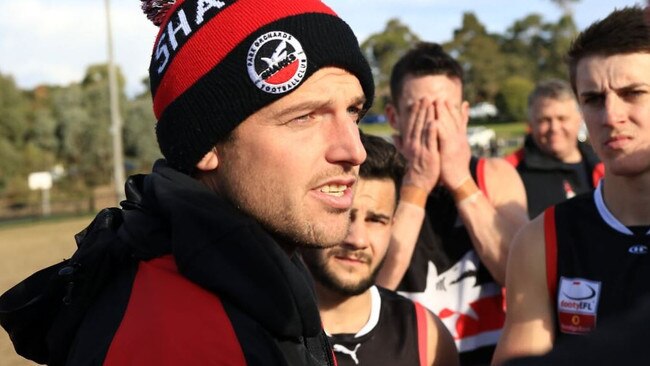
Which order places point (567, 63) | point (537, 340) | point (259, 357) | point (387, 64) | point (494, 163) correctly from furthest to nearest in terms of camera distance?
1. point (387, 64)
2. point (494, 163)
3. point (567, 63)
4. point (537, 340)
5. point (259, 357)

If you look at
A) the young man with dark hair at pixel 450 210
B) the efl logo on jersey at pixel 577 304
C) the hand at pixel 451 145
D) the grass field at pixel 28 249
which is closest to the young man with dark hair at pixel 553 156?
the young man with dark hair at pixel 450 210

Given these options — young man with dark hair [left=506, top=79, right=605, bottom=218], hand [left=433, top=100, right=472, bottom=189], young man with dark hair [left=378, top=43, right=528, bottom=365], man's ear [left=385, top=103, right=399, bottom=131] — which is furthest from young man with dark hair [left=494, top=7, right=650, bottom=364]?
young man with dark hair [left=506, top=79, right=605, bottom=218]

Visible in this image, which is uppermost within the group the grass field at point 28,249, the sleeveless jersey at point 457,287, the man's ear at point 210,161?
the man's ear at point 210,161

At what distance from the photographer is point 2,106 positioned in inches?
1547

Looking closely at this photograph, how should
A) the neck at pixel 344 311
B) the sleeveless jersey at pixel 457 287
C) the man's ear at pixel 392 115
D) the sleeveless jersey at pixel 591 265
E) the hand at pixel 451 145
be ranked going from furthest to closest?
the man's ear at pixel 392 115 → the hand at pixel 451 145 → the sleeveless jersey at pixel 457 287 → the neck at pixel 344 311 → the sleeveless jersey at pixel 591 265

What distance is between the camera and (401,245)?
3383 mm

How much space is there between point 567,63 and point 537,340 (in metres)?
1.11

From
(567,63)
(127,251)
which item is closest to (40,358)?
(127,251)

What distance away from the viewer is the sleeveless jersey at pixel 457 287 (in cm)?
332

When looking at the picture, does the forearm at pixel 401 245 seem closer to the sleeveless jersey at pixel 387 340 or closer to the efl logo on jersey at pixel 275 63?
the sleeveless jersey at pixel 387 340

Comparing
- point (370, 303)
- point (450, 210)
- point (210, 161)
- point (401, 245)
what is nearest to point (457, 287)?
point (401, 245)

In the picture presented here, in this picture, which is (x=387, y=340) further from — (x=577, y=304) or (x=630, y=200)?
(x=630, y=200)

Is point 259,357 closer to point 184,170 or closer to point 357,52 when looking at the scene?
point 184,170

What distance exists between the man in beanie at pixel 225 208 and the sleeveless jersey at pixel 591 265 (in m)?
1.00
